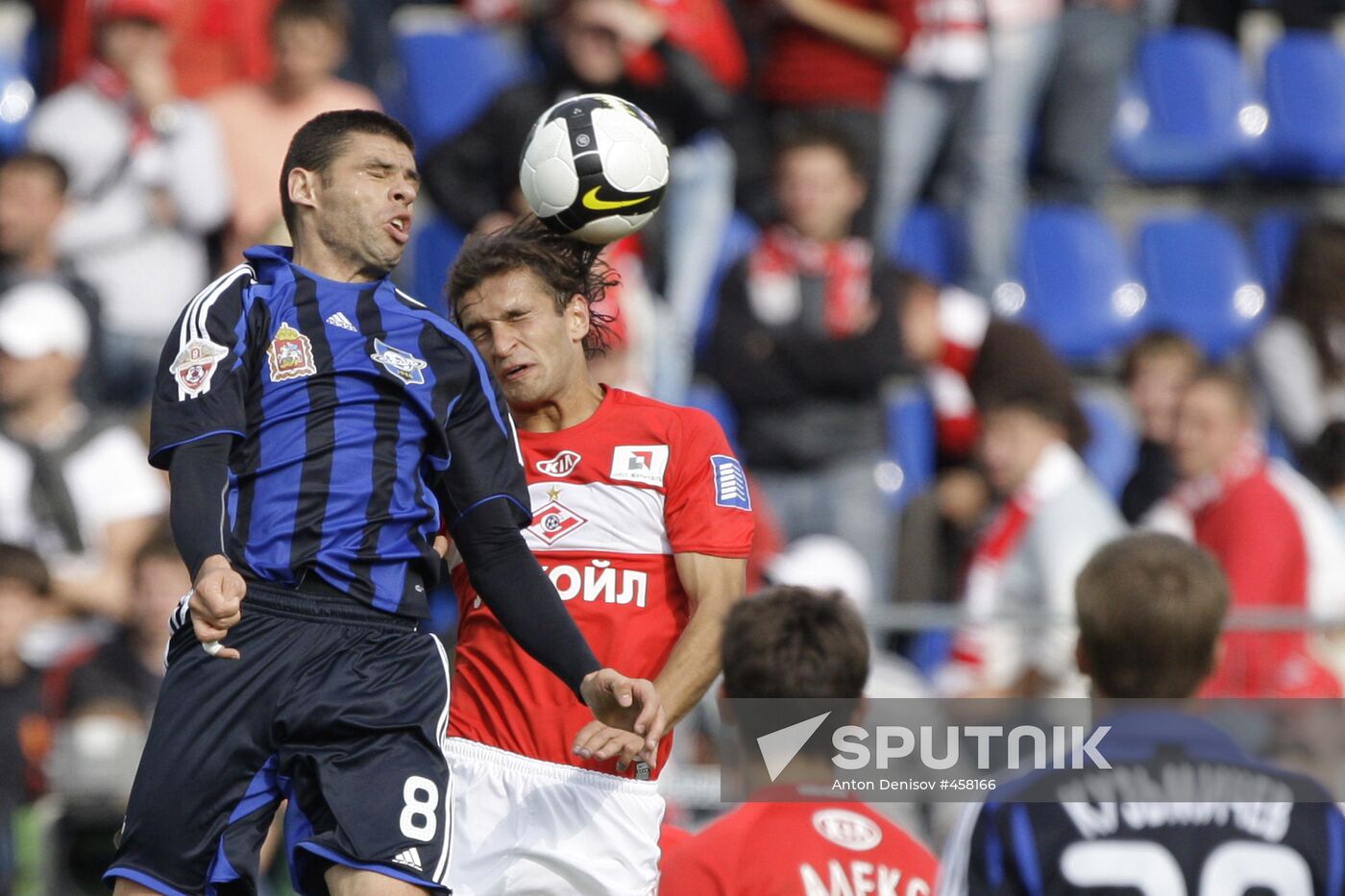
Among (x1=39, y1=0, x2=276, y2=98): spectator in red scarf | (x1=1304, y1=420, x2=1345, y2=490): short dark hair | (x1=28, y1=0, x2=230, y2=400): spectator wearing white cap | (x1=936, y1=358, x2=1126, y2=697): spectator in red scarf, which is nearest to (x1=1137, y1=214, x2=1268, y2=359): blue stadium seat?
(x1=1304, y1=420, x2=1345, y2=490): short dark hair

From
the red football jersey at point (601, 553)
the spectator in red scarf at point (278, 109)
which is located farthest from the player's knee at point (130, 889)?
the spectator in red scarf at point (278, 109)

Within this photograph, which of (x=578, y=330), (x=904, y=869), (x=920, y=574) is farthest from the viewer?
(x=920, y=574)

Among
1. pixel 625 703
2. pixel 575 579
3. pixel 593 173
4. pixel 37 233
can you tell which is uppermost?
pixel 37 233

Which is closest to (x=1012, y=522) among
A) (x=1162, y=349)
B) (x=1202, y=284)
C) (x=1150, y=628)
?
(x=1162, y=349)

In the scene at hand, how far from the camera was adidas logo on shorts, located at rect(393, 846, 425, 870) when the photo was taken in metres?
3.75

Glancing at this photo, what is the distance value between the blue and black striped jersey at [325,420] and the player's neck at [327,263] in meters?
0.05

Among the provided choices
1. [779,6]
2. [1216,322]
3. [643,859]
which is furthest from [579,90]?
[643,859]

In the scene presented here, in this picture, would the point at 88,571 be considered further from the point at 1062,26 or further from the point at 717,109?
the point at 1062,26

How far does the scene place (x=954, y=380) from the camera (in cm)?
890

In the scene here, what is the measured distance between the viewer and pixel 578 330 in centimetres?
452

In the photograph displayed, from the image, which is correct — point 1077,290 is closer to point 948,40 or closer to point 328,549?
point 948,40

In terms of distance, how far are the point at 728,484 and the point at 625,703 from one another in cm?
90

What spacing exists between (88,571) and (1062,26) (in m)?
5.53

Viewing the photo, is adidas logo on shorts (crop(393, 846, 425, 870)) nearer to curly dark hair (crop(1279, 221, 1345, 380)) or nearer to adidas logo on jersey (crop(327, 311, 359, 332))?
adidas logo on jersey (crop(327, 311, 359, 332))
